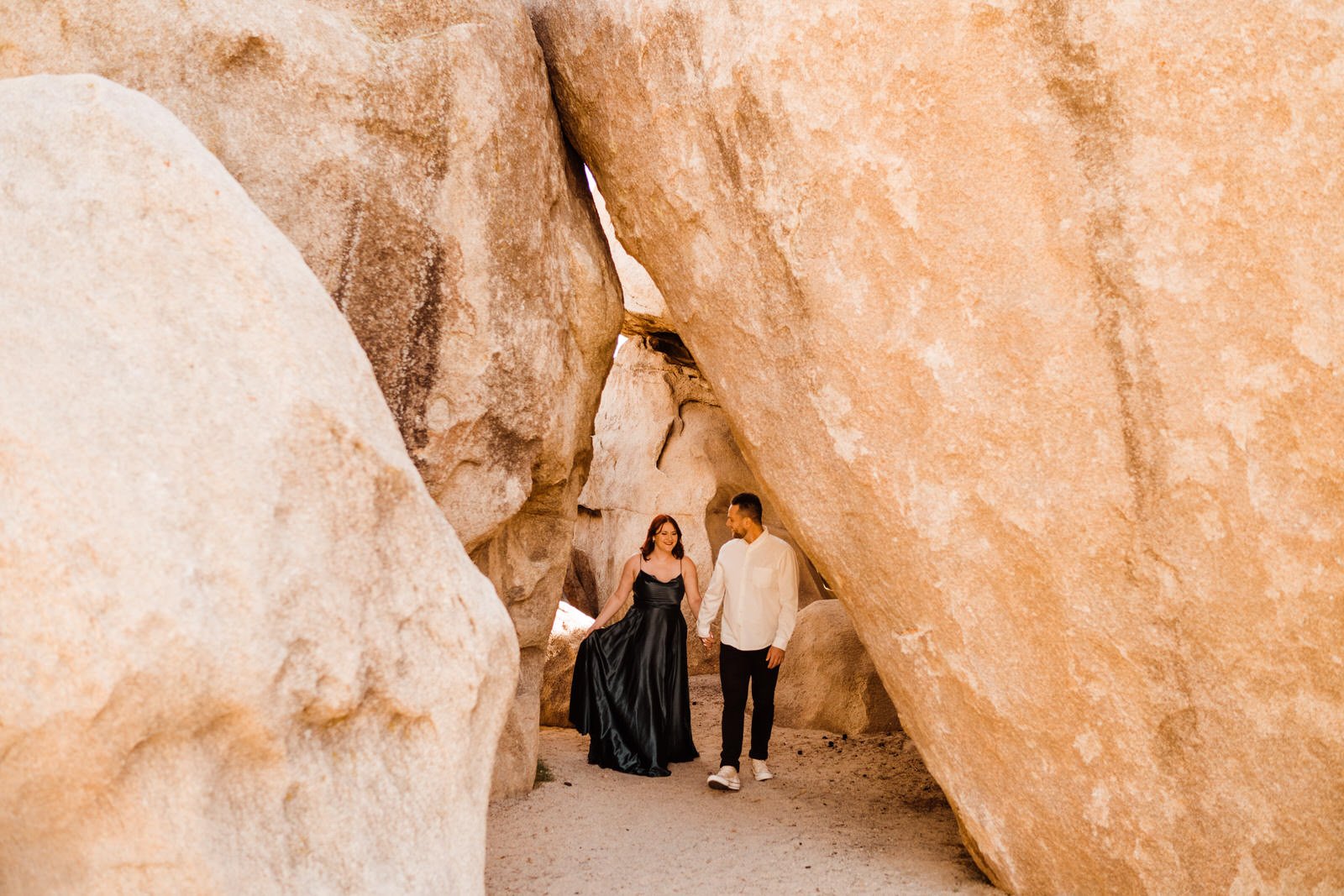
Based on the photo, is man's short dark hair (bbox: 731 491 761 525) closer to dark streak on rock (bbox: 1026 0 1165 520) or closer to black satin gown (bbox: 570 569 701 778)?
black satin gown (bbox: 570 569 701 778)

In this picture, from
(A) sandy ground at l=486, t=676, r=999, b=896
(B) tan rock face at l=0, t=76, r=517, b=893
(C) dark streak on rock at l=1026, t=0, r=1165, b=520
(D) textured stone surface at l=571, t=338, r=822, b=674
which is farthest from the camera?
(D) textured stone surface at l=571, t=338, r=822, b=674

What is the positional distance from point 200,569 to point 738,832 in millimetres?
→ 3230

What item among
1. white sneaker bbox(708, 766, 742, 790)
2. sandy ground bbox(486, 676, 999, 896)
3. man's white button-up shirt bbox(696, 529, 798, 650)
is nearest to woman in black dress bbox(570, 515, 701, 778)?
sandy ground bbox(486, 676, 999, 896)

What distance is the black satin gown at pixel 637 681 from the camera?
5.93m

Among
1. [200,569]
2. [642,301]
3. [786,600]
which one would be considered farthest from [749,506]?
[200,569]

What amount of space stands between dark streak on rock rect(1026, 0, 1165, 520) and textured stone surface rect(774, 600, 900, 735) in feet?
11.4

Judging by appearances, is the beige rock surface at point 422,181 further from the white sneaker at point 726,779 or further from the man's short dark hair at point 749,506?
the white sneaker at point 726,779

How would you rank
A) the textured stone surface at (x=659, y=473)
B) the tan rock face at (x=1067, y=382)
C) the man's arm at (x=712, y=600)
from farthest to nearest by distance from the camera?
1. the textured stone surface at (x=659, y=473)
2. the man's arm at (x=712, y=600)
3. the tan rock face at (x=1067, y=382)

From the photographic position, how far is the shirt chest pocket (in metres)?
5.61

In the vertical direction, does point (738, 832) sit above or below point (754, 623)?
below

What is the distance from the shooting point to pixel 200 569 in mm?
2160

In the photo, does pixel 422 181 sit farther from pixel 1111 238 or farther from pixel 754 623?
pixel 754 623

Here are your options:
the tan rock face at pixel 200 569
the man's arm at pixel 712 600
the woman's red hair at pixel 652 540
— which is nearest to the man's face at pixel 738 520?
the man's arm at pixel 712 600

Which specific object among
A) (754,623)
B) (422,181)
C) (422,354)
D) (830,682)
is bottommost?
(830,682)
